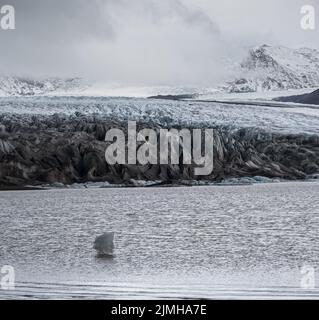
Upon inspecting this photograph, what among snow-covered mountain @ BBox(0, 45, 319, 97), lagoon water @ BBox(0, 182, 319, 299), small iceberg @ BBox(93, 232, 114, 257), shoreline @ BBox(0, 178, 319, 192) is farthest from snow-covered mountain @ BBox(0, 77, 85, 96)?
small iceberg @ BBox(93, 232, 114, 257)

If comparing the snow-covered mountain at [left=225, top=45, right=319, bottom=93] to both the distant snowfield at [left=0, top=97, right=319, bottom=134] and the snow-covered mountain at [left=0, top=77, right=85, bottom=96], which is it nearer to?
the snow-covered mountain at [left=0, top=77, right=85, bottom=96]

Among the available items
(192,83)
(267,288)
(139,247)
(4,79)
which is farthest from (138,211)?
(4,79)

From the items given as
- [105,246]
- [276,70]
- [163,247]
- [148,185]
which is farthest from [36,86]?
[105,246]

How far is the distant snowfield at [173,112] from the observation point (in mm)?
51812

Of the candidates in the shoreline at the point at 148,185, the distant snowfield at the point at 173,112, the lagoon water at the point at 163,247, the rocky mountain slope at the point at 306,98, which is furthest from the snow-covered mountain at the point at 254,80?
the lagoon water at the point at 163,247

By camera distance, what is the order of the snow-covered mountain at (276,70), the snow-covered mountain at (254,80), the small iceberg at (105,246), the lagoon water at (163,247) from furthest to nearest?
the snow-covered mountain at (276,70) → the snow-covered mountain at (254,80) → the small iceberg at (105,246) → the lagoon water at (163,247)

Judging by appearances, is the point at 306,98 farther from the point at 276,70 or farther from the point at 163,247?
the point at 163,247

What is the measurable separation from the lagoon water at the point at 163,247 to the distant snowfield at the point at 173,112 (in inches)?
508

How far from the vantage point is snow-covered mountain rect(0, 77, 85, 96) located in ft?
366

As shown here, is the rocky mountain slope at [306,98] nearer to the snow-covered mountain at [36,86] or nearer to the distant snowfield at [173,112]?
the distant snowfield at [173,112]

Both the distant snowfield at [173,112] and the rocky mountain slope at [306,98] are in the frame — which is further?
the rocky mountain slope at [306,98]

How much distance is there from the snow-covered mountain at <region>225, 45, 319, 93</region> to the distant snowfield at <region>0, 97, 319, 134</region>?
210 feet

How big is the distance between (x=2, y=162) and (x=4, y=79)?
70.0 meters

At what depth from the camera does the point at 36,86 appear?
396 feet
